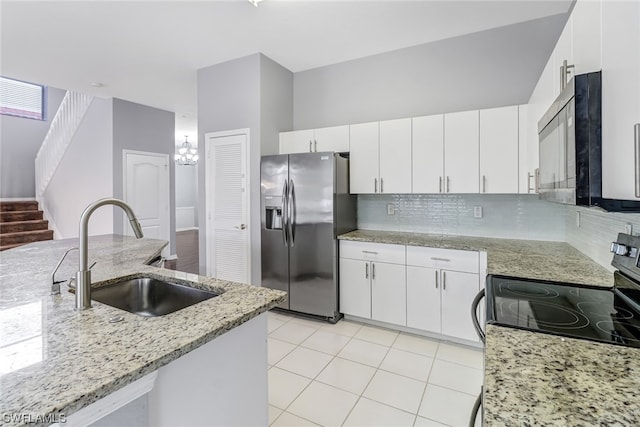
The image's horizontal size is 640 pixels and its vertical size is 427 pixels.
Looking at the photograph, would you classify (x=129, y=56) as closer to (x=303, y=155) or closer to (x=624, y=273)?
(x=303, y=155)

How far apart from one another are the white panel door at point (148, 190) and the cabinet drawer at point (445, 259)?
4.79 m

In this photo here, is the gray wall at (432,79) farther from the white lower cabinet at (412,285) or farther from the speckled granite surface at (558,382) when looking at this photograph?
the speckled granite surface at (558,382)

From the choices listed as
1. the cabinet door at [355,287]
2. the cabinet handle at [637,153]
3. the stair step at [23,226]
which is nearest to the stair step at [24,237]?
the stair step at [23,226]

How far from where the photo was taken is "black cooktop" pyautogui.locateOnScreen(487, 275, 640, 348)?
1.06m

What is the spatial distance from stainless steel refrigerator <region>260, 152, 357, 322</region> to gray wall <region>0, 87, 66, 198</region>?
6.35 meters

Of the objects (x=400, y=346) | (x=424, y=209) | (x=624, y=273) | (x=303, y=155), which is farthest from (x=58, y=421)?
(x=424, y=209)

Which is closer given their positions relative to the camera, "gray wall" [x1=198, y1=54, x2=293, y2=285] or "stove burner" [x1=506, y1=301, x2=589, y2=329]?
"stove burner" [x1=506, y1=301, x2=589, y2=329]

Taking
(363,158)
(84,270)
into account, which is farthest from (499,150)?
(84,270)

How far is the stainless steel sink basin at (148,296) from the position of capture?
58.7 inches

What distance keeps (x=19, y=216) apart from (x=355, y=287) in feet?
21.9

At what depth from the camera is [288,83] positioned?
13.3ft

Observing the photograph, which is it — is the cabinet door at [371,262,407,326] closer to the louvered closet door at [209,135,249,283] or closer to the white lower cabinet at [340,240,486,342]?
the white lower cabinet at [340,240,486,342]

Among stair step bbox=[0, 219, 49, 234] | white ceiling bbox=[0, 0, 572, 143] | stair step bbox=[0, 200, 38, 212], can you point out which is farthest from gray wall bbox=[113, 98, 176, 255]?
stair step bbox=[0, 200, 38, 212]

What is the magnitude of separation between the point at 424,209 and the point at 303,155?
1451mm
